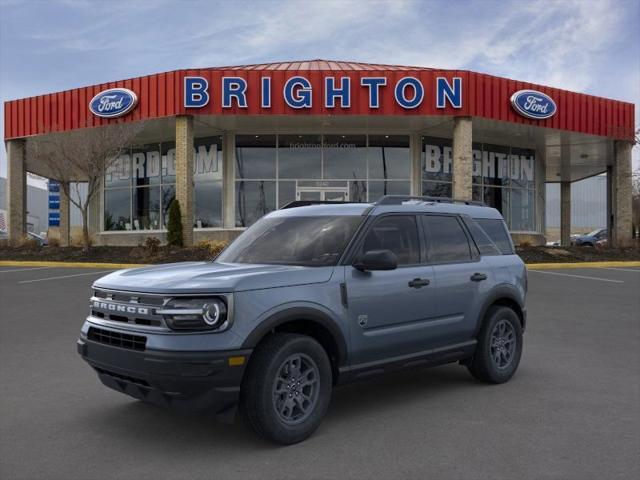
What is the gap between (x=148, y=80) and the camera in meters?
22.6

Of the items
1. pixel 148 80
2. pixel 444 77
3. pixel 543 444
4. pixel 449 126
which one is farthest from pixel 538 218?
pixel 543 444

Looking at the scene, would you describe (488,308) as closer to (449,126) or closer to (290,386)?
(290,386)

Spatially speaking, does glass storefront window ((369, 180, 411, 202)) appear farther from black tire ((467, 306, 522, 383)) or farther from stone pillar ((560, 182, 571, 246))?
black tire ((467, 306, 522, 383))

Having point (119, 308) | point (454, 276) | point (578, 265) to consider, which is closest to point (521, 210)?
point (578, 265)

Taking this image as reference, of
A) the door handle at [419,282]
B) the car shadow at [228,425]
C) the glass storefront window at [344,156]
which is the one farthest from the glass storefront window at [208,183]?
the door handle at [419,282]

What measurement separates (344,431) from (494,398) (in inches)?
66.7

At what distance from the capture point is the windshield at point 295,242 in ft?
16.2

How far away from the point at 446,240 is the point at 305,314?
6.58 feet

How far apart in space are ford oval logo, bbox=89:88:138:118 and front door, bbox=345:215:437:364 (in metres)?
19.6

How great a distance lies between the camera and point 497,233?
6543 mm

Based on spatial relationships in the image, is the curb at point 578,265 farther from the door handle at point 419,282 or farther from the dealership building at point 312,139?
the door handle at point 419,282

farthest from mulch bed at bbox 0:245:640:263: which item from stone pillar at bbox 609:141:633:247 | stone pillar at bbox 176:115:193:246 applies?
stone pillar at bbox 609:141:633:247

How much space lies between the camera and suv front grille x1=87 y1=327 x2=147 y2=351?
4.12 m

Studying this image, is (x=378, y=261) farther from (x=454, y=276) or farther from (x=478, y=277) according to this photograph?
(x=478, y=277)
